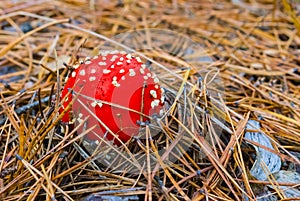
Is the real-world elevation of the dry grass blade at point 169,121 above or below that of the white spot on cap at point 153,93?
below

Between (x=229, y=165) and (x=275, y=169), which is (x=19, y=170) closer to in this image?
(x=229, y=165)

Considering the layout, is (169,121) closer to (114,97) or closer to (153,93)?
(153,93)

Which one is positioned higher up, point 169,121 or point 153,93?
point 153,93

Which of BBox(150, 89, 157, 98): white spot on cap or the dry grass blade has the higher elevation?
BBox(150, 89, 157, 98): white spot on cap

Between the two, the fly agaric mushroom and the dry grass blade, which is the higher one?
the fly agaric mushroom

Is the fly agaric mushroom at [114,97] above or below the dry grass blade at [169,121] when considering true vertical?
above

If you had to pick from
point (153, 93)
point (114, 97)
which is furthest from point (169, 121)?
point (114, 97)

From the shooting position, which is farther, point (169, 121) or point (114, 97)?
point (169, 121)

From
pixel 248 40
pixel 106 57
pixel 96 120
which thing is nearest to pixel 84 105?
pixel 96 120
